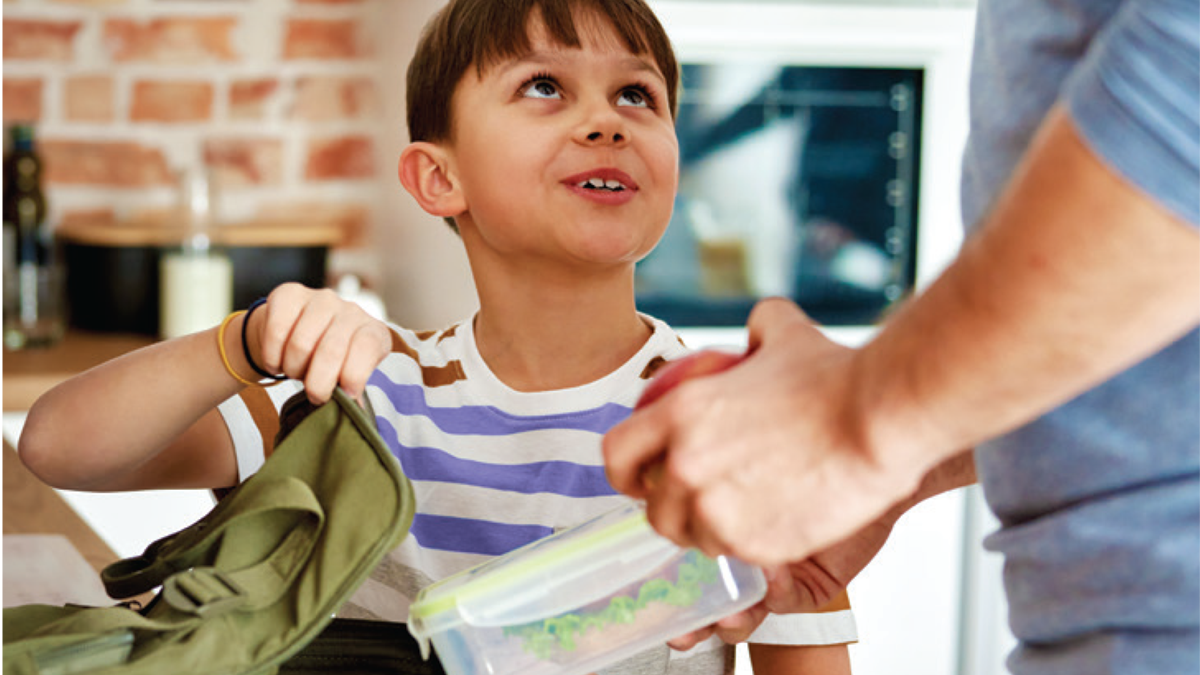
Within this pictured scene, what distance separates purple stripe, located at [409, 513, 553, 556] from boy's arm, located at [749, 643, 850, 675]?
0.21m

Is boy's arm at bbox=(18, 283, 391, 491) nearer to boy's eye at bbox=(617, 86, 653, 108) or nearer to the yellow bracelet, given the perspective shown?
the yellow bracelet

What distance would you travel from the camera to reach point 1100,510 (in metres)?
0.53

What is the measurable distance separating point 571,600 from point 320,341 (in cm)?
28

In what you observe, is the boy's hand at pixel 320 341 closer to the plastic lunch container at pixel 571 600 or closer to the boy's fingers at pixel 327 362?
the boy's fingers at pixel 327 362

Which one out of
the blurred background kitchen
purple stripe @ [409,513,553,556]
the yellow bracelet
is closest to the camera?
the yellow bracelet

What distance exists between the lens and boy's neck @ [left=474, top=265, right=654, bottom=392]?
42.8 inches

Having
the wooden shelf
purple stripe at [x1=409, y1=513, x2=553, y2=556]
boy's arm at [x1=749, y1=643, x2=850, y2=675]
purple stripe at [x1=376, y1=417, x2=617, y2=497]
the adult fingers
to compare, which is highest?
the adult fingers

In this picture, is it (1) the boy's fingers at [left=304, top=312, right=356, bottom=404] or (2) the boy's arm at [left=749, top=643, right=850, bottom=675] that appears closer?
(1) the boy's fingers at [left=304, top=312, right=356, bottom=404]

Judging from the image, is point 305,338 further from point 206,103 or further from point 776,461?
point 206,103

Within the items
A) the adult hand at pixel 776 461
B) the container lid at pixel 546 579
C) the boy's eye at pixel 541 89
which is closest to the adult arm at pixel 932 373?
the adult hand at pixel 776 461

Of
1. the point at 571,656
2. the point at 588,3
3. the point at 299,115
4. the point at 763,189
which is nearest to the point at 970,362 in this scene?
the point at 571,656

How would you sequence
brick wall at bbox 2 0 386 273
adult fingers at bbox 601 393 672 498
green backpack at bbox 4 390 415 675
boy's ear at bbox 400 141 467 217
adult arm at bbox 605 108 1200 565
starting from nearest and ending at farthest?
adult arm at bbox 605 108 1200 565 < adult fingers at bbox 601 393 672 498 < green backpack at bbox 4 390 415 675 < boy's ear at bbox 400 141 467 217 < brick wall at bbox 2 0 386 273

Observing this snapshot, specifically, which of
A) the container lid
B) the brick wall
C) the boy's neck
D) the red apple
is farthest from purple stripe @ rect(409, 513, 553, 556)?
the brick wall

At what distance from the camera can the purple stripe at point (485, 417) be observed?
105cm
